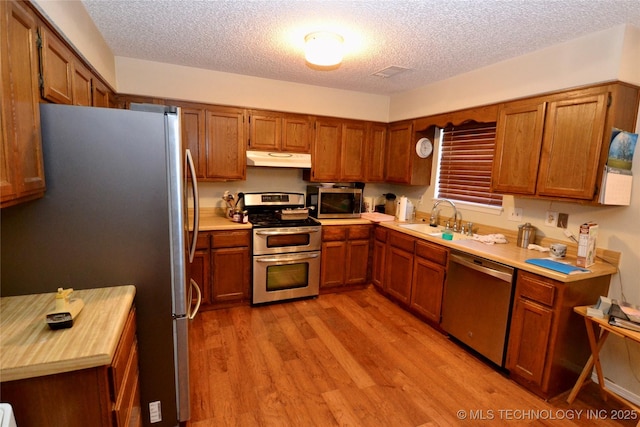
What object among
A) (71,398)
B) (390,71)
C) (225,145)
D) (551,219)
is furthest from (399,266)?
(71,398)

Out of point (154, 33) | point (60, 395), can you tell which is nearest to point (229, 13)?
point (154, 33)

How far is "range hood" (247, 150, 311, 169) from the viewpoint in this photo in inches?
137

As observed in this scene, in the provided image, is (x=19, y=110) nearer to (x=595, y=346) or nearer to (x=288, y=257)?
(x=288, y=257)

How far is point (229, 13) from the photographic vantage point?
6.57 feet

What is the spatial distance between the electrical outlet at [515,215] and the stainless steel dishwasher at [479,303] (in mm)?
700

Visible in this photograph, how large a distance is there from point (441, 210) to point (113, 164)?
331cm

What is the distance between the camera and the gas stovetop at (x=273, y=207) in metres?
3.52

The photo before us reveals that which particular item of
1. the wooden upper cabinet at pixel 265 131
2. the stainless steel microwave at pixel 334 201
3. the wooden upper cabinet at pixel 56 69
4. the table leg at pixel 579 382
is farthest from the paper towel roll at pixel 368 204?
the wooden upper cabinet at pixel 56 69

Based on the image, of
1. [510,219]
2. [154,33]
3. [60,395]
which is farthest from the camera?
[510,219]

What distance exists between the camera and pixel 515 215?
292 cm

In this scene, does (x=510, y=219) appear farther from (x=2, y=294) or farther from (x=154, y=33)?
(x=2, y=294)

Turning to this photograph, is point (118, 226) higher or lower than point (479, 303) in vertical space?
higher

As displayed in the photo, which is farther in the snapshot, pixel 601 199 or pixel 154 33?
pixel 154 33

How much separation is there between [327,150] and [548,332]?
9.07 ft
